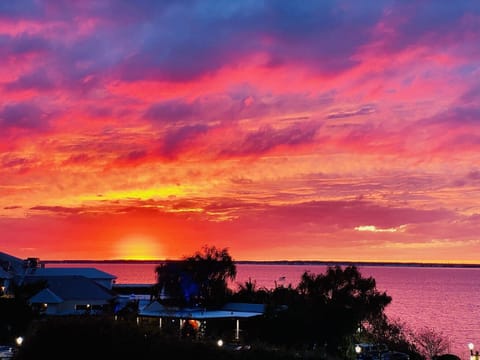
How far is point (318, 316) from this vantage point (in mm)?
52094

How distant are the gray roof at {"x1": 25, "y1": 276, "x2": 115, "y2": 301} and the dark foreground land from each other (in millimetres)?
36781

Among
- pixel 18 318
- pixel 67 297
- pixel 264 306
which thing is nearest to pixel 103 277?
pixel 67 297

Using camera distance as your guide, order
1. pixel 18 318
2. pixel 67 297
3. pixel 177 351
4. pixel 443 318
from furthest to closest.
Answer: pixel 443 318 < pixel 67 297 < pixel 18 318 < pixel 177 351

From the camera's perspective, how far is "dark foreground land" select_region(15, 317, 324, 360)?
96.4ft

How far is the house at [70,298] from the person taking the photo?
63.8 meters

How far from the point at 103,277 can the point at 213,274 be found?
905 inches

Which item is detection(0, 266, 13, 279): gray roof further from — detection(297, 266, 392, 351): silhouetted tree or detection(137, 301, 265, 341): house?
detection(297, 266, 392, 351): silhouetted tree

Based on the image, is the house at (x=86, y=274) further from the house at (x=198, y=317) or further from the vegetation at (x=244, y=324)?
the house at (x=198, y=317)

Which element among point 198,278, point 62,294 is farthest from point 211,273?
point 62,294

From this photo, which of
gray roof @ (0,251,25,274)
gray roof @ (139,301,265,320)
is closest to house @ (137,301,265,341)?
gray roof @ (139,301,265,320)

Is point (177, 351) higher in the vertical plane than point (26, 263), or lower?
lower

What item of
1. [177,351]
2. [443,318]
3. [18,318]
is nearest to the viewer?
[177,351]

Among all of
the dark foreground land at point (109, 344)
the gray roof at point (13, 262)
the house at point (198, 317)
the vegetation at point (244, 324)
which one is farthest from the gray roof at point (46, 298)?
the dark foreground land at point (109, 344)

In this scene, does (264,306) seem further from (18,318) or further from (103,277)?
(103,277)
